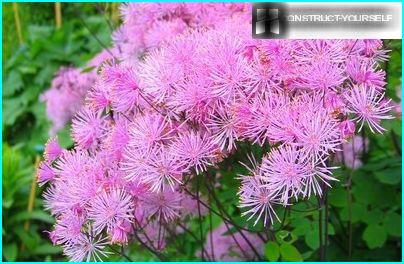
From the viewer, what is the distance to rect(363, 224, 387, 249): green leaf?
74.6 inches

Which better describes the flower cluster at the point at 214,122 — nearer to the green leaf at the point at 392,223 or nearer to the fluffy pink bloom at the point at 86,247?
the fluffy pink bloom at the point at 86,247

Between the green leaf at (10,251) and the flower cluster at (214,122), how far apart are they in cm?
173

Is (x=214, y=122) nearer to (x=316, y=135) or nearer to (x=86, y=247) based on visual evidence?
(x=316, y=135)

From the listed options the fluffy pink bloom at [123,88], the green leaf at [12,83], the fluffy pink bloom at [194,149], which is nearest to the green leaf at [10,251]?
the green leaf at [12,83]

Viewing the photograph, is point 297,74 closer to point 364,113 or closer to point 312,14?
point 364,113

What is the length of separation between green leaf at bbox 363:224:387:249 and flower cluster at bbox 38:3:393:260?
1.83ft

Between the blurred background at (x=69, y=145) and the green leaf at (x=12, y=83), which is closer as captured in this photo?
the blurred background at (x=69, y=145)

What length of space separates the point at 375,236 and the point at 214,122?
0.84 m

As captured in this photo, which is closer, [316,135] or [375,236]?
[316,135]

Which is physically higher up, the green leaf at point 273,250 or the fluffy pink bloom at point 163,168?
the fluffy pink bloom at point 163,168

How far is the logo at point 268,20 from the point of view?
1448 mm

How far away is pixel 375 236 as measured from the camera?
75.1 inches

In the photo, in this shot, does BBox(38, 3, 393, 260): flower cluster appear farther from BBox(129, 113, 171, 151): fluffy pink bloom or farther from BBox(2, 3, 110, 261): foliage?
BBox(2, 3, 110, 261): foliage

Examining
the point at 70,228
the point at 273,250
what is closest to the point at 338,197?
the point at 273,250
